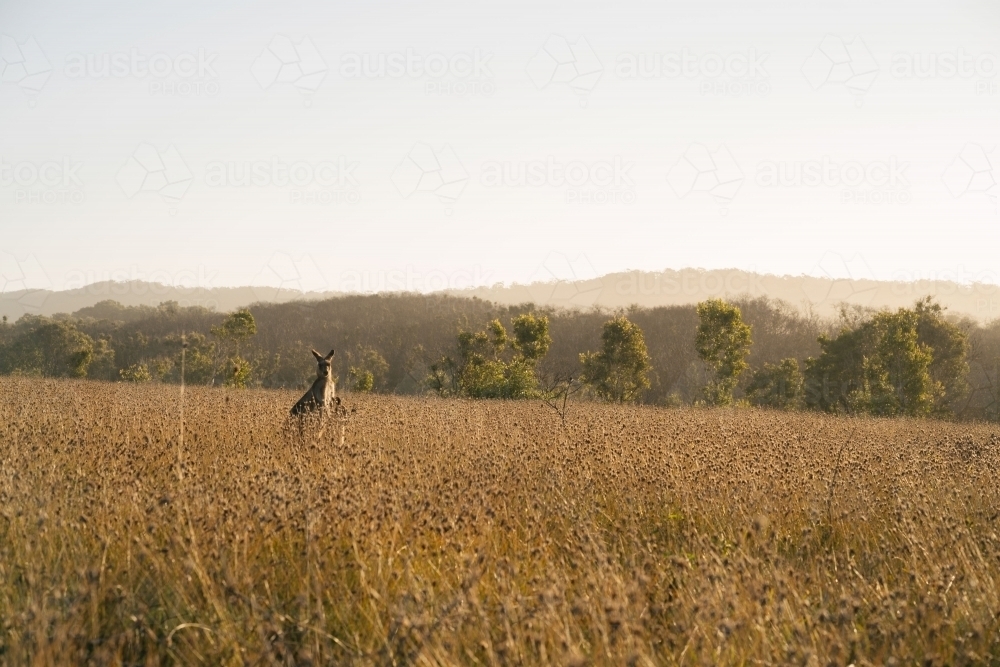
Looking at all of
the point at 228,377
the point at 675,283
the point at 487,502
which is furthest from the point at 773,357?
the point at 675,283

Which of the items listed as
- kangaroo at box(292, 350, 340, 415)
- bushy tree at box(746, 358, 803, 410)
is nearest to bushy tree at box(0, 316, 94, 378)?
bushy tree at box(746, 358, 803, 410)

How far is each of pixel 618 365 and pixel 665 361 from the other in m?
24.2

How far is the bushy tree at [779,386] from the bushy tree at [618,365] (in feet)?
17.0

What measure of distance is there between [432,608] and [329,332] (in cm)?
7666

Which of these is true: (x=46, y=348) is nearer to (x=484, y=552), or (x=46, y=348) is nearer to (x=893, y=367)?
(x=893, y=367)

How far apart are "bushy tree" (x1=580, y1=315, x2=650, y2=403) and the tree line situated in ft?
0.16

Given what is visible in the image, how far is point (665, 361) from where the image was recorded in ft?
177

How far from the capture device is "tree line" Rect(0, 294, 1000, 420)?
1085 inches

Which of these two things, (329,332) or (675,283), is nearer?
(329,332)

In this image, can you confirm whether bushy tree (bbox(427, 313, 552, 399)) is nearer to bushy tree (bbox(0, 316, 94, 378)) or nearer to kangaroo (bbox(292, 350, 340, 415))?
kangaroo (bbox(292, 350, 340, 415))

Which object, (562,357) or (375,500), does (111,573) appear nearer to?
(375,500)

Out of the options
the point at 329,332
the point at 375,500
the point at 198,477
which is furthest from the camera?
the point at 329,332

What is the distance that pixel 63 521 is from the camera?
3910mm

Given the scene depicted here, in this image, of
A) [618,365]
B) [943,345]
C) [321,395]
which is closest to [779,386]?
[618,365]
